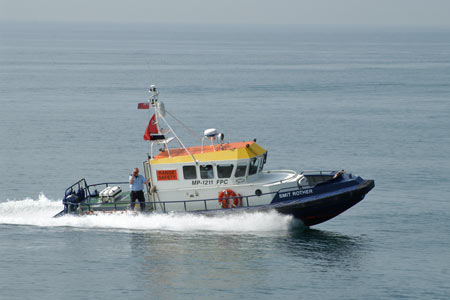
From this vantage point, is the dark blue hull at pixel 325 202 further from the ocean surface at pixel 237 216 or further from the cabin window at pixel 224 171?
the cabin window at pixel 224 171

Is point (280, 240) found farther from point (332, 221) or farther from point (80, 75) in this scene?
point (80, 75)

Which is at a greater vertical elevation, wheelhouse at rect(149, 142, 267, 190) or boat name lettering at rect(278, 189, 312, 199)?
wheelhouse at rect(149, 142, 267, 190)

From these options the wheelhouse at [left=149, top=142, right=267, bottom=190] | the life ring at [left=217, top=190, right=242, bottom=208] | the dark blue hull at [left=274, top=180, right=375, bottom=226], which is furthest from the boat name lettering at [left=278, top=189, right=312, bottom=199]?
the life ring at [left=217, top=190, right=242, bottom=208]

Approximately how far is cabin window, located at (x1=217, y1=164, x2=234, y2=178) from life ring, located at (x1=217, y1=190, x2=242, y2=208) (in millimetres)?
601

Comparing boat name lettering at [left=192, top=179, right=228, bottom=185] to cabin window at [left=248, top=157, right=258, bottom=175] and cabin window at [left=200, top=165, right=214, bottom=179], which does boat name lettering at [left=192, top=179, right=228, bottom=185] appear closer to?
cabin window at [left=200, top=165, right=214, bottom=179]

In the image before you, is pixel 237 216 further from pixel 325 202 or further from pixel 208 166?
pixel 325 202

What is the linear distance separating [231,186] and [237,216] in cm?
115

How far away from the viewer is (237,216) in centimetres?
2630

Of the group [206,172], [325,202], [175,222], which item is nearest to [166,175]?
[206,172]

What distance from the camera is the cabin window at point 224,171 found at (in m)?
26.3

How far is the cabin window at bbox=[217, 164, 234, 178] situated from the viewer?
86.1 ft

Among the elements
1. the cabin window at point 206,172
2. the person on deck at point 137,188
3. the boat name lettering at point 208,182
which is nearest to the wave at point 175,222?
the person on deck at point 137,188

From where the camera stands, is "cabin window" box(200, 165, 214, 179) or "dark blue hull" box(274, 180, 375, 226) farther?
"cabin window" box(200, 165, 214, 179)

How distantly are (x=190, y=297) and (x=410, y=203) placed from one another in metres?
15.0
